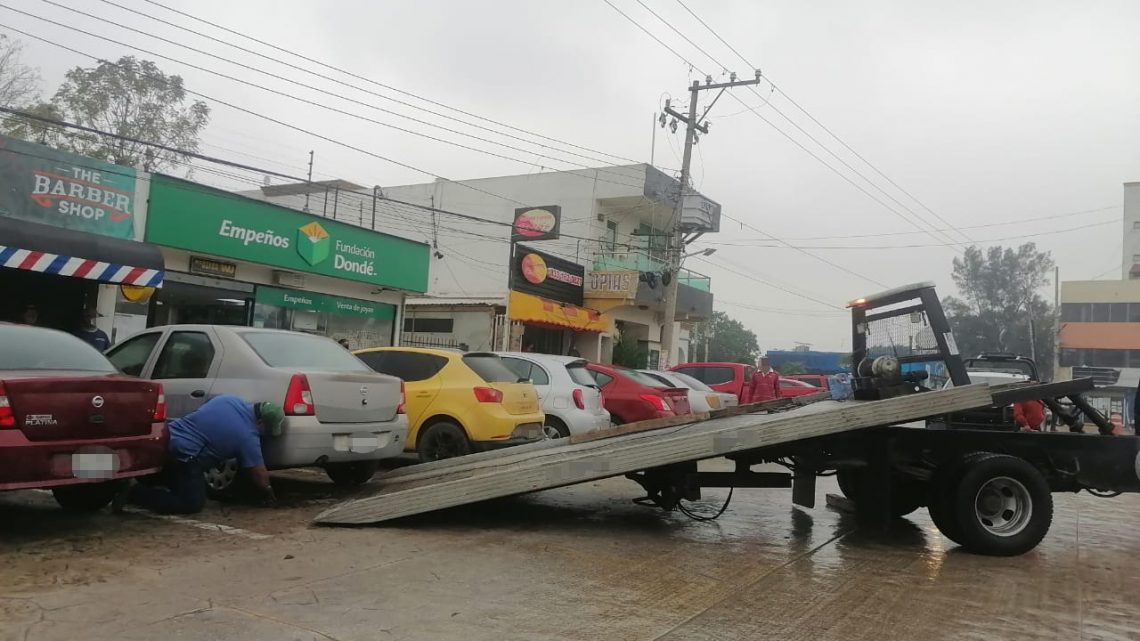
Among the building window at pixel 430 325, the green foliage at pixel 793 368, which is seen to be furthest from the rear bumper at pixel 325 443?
the green foliage at pixel 793 368

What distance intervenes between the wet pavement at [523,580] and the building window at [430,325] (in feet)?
→ 56.7

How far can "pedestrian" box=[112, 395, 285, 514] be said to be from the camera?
18.9 ft

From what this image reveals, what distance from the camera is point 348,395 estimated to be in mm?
6578

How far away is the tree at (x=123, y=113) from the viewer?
25578mm

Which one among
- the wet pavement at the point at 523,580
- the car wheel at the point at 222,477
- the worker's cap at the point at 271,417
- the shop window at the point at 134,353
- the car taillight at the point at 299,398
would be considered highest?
the shop window at the point at 134,353

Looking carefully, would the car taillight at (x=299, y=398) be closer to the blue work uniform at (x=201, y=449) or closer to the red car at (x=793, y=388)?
the blue work uniform at (x=201, y=449)

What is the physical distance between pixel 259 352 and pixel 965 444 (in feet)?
19.4

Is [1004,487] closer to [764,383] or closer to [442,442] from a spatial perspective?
[442,442]

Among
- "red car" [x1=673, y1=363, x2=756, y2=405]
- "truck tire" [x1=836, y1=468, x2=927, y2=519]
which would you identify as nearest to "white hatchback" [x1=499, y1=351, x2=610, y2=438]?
"truck tire" [x1=836, y1=468, x2=927, y2=519]

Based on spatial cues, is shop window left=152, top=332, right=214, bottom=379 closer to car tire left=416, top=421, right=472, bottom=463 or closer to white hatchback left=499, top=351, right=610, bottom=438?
car tire left=416, top=421, right=472, bottom=463

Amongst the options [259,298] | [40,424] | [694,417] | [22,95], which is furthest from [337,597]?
[22,95]

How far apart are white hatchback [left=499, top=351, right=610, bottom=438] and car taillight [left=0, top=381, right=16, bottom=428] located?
595 cm

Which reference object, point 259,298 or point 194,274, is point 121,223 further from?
point 259,298

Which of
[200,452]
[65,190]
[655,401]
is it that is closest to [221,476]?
[200,452]
